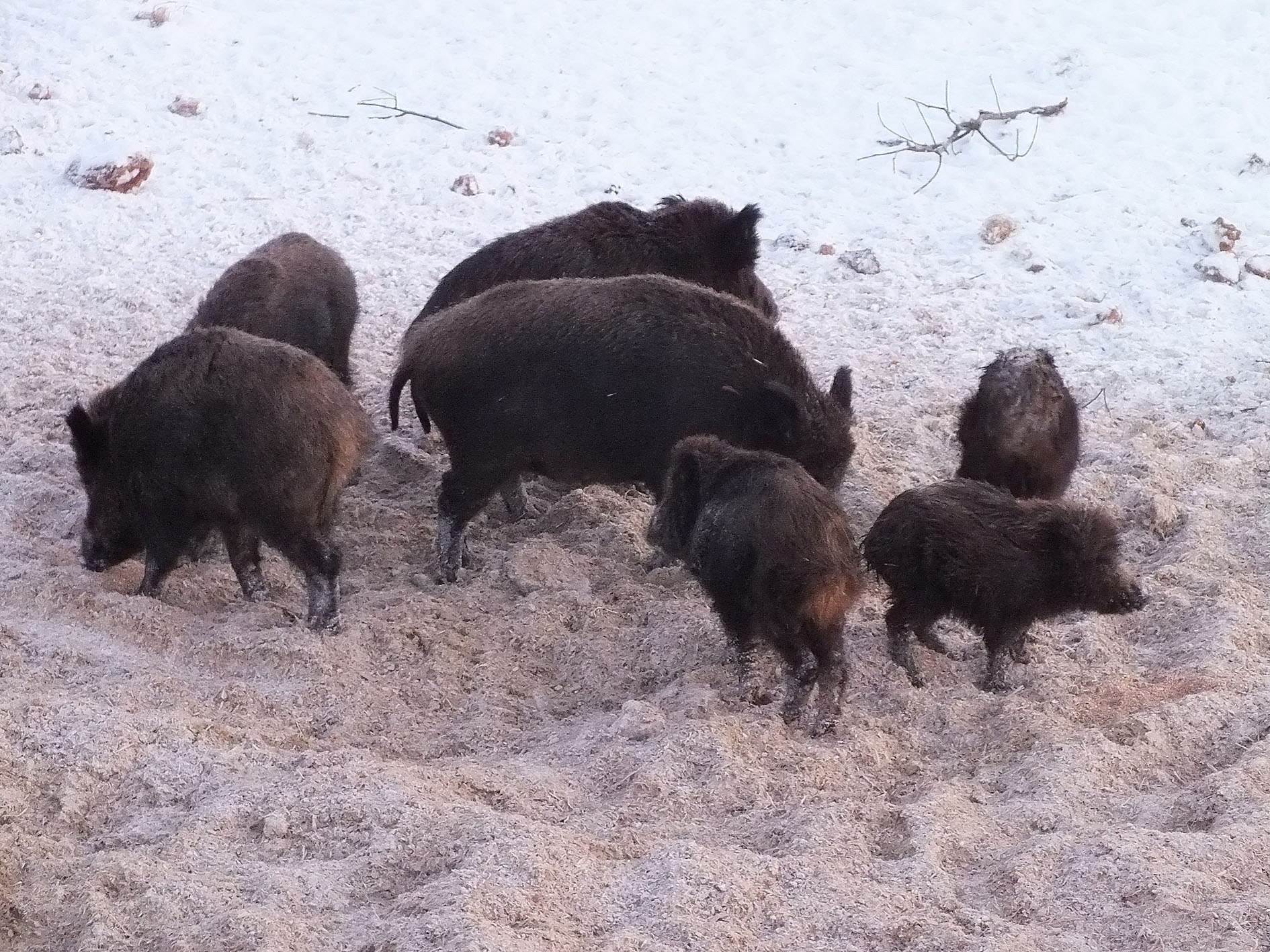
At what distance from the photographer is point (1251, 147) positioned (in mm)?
8945

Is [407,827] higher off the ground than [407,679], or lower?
higher

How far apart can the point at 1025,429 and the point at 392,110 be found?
633cm

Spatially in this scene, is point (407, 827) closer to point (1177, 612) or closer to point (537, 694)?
point (537, 694)

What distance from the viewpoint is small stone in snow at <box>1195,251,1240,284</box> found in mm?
7789

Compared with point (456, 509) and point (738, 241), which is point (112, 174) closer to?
point (738, 241)

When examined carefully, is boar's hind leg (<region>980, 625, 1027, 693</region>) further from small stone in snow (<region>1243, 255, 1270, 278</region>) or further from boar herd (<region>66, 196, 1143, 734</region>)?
small stone in snow (<region>1243, 255, 1270, 278</region>)

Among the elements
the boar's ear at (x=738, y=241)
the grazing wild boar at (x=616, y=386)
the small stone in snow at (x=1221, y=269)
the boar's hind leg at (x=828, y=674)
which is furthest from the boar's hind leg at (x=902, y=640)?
the small stone in snow at (x=1221, y=269)

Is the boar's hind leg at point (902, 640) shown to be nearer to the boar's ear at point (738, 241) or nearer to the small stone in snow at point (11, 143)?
the boar's ear at point (738, 241)

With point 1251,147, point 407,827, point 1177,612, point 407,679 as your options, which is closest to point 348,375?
point 407,679

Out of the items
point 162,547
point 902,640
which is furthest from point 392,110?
point 902,640

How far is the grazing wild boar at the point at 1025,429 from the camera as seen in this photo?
5.65 m

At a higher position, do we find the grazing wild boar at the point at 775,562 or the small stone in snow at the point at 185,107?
the grazing wild boar at the point at 775,562

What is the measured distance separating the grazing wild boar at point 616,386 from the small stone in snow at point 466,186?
3.81 m

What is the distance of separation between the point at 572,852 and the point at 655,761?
0.61 meters
